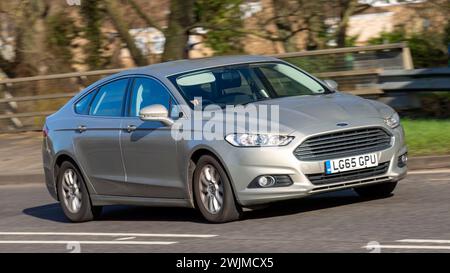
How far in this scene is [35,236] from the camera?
10.9 meters

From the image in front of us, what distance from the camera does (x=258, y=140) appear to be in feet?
31.1

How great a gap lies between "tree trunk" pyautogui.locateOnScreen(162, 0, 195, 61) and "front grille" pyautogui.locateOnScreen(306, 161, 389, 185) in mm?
11131

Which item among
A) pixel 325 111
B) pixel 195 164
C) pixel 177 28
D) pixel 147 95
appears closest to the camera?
pixel 325 111

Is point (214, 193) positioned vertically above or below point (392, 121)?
below

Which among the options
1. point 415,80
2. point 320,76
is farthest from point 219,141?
point 320,76

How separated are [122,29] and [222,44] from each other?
2.32 m

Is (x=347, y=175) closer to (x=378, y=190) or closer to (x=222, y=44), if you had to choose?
(x=378, y=190)

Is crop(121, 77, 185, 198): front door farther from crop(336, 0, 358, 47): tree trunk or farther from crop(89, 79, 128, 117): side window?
crop(336, 0, 358, 47): tree trunk

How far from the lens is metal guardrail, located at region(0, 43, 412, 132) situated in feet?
57.6

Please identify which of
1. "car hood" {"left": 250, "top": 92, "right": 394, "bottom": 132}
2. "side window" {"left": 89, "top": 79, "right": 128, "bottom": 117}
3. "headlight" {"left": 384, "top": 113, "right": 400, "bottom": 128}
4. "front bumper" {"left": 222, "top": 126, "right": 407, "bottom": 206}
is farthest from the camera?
"side window" {"left": 89, "top": 79, "right": 128, "bottom": 117}

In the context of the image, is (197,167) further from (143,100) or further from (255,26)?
(255,26)

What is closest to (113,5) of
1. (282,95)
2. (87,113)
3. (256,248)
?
(87,113)

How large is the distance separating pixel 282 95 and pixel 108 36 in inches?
607

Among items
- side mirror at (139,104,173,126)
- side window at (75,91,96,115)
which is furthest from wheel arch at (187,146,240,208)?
side window at (75,91,96,115)
